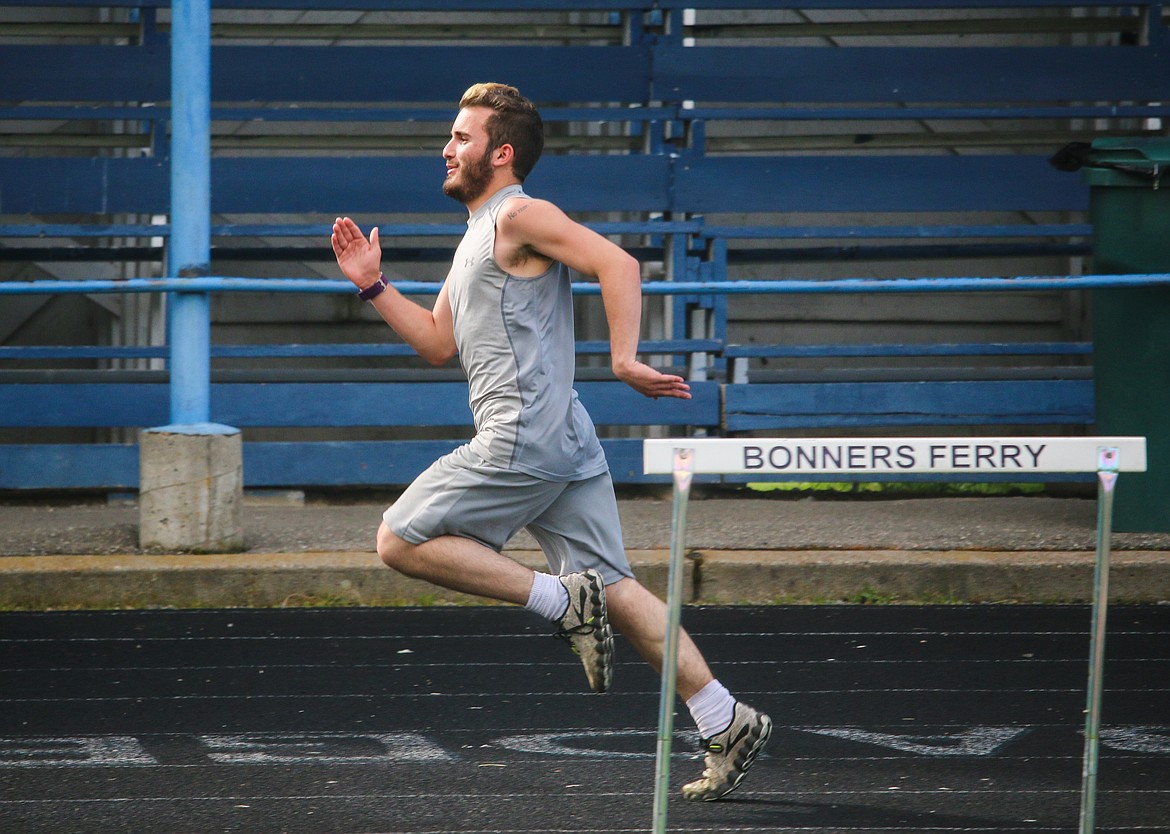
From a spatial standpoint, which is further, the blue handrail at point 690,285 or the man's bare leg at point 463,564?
the blue handrail at point 690,285

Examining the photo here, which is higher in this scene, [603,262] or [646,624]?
[603,262]

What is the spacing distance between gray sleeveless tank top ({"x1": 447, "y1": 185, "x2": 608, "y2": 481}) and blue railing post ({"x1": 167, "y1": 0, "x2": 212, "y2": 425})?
3.05 metres

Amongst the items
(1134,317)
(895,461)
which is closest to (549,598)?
(895,461)

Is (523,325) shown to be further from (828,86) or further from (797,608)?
(828,86)

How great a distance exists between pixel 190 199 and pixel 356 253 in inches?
109

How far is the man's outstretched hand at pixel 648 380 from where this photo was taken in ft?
12.5

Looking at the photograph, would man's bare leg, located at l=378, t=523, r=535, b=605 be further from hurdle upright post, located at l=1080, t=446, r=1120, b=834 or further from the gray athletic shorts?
hurdle upright post, located at l=1080, t=446, r=1120, b=834

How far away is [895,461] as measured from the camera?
332cm

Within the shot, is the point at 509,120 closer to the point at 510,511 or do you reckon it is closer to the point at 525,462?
the point at 525,462

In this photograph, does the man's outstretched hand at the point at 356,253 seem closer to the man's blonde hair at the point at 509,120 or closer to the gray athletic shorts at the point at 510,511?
the man's blonde hair at the point at 509,120

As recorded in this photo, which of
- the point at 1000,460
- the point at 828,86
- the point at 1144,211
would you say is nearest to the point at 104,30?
the point at 828,86

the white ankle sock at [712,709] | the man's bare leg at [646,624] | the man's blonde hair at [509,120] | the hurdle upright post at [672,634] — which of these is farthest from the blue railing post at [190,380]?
the hurdle upright post at [672,634]

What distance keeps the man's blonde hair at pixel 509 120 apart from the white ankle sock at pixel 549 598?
1023 mm

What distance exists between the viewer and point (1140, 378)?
7137mm
